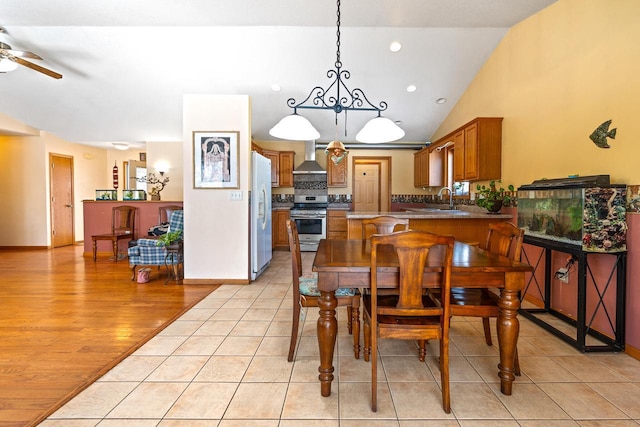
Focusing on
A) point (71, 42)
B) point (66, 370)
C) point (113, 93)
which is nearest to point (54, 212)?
point (113, 93)

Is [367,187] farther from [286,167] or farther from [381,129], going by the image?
[381,129]

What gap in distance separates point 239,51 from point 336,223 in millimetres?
3703

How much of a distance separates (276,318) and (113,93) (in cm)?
466

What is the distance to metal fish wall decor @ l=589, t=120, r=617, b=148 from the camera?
2473mm

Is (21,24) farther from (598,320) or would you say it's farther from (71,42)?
(598,320)

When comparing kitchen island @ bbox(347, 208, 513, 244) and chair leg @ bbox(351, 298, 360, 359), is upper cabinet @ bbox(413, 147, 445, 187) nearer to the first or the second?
kitchen island @ bbox(347, 208, 513, 244)

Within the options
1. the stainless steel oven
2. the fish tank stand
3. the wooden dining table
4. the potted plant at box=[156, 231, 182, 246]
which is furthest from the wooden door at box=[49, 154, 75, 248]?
the fish tank stand

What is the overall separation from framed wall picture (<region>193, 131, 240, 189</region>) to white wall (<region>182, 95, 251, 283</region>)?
0.19ft

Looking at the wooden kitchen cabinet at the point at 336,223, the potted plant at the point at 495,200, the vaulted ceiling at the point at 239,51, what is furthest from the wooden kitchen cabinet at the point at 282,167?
the potted plant at the point at 495,200

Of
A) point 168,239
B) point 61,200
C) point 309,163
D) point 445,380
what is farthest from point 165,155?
point 445,380

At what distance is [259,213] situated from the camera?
4523mm

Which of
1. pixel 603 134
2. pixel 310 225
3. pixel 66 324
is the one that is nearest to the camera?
pixel 603 134

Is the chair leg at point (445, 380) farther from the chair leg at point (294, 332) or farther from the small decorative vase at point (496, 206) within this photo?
the small decorative vase at point (496, 206)

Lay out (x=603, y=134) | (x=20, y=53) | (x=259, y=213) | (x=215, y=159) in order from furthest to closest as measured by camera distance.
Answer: (x=259, y=213) < (x=215, y=159) < (x=20, y=53) < (x=603, y=134)
